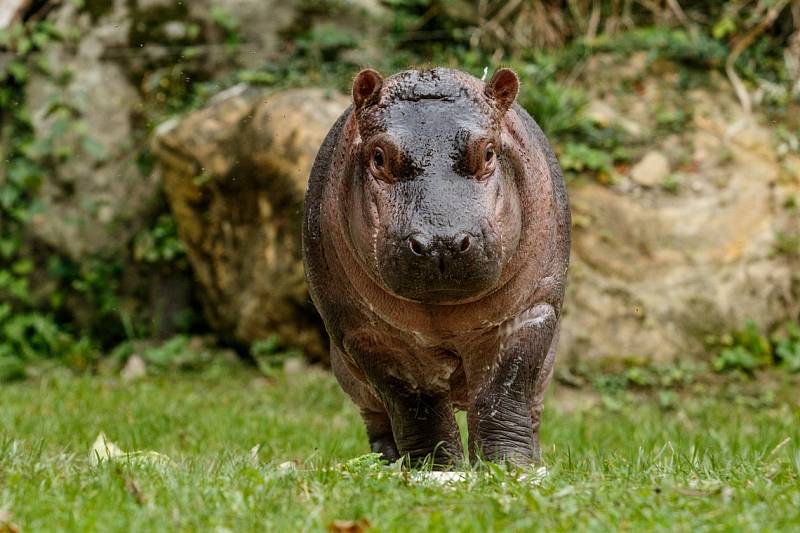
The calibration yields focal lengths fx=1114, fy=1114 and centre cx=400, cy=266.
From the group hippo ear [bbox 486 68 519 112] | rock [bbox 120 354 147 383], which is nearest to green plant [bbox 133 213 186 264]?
rock [bbox 120 354 147 383]

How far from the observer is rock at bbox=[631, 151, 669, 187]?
31.2 ft

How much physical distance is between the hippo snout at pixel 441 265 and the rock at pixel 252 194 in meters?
5.31

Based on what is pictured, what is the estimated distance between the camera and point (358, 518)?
10.5 feet

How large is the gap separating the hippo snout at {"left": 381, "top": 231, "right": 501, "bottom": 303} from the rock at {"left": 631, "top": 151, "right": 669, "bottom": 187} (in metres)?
5.86

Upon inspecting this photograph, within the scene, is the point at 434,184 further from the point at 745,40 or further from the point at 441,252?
the point at 745,40

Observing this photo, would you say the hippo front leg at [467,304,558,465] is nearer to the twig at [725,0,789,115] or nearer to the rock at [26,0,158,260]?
the twig at [725,0,789,115]

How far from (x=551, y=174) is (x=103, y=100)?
23.2 feet

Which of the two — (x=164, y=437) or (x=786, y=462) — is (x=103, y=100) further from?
(x=786, y=462)

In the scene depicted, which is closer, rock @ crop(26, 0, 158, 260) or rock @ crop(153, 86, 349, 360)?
rock @ crop(153, 86, 349, 360)

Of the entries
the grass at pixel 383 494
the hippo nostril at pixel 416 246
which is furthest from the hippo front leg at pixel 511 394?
the hippo nostril at pixel 416 246

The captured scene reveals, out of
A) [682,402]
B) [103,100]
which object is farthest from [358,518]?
[103,100]

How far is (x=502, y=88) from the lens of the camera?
4316 millimetres

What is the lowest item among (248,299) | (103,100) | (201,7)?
(248,299)

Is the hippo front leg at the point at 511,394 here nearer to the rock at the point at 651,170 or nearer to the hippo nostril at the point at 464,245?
the hippo nostril at the point at 464,245
